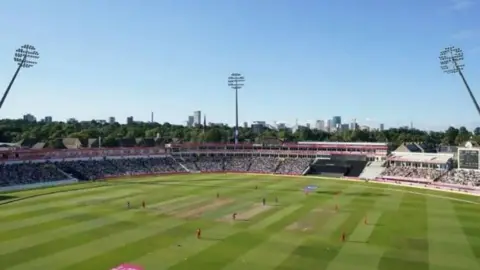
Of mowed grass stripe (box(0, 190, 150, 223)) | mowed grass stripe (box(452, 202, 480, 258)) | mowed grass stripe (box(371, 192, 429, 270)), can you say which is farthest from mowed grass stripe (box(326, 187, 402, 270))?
mowed grass stripe (box(0, 190, 150, 223))

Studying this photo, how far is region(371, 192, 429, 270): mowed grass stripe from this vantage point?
26.9m

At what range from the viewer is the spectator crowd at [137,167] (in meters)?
65.5

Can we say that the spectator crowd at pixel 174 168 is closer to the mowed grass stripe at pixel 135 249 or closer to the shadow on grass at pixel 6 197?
the shadow on grass at pixel 6 197

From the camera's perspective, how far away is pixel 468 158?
66.3m

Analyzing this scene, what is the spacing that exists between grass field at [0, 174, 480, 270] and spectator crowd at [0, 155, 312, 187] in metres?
9.31

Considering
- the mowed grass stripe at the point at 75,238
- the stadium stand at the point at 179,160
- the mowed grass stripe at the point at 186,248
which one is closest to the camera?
the mowed grass stripe at the point at 186,248

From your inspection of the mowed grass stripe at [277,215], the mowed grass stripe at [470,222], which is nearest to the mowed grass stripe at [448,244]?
the mowed grass stripe at [470,222]

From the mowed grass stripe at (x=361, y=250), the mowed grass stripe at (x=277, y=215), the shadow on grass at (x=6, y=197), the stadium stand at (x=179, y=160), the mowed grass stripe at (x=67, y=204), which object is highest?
the stadium stand at (x=179, y=160)

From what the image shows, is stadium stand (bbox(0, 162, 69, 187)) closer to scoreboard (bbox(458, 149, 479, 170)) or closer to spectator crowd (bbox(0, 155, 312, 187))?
spectator crowd (bbox(0, 155, 312, 187))

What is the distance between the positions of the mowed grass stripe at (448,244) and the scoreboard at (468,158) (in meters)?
23.8

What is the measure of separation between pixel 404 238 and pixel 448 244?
122 inches

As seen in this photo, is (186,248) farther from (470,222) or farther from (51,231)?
(470,222)

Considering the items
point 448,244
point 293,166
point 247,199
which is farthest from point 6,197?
point 293,166

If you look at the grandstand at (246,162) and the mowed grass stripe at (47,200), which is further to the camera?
the grandstand at (246,162)
